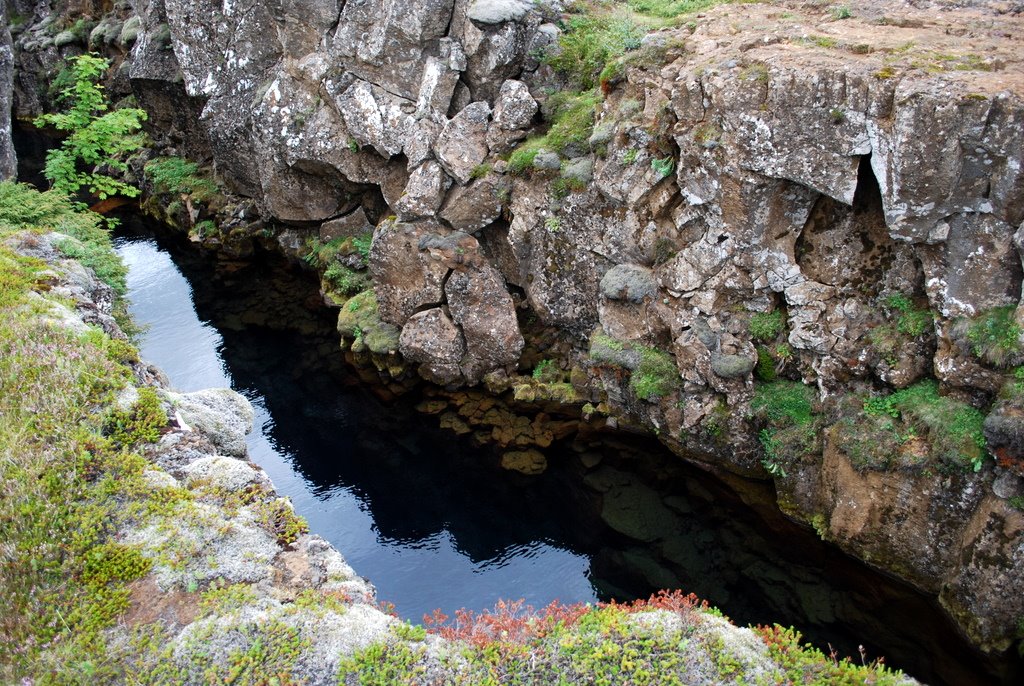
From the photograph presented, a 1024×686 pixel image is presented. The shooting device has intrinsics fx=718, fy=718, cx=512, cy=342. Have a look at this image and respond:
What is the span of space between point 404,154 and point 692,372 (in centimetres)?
1311

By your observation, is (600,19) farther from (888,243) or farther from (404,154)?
(888,243)

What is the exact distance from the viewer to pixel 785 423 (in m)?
16.3

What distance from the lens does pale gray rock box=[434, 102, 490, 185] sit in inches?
842

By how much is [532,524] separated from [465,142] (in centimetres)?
1128

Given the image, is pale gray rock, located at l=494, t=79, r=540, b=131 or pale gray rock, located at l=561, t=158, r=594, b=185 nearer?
pale gray rock, located at l=561, t=158, r=594, b=185

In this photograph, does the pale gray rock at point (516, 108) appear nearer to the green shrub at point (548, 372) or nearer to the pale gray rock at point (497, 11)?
the pale gray rock at point (497, 11)

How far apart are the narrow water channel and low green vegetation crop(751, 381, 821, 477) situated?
1.63 metres

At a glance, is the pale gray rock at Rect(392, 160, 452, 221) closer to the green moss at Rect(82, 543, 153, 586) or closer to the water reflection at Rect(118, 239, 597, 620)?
the water reflection at Rect(118, 239, 597, 620)

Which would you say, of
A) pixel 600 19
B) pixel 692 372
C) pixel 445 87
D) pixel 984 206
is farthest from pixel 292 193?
pixel 984 206

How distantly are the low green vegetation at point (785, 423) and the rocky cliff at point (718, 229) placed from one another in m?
0.05

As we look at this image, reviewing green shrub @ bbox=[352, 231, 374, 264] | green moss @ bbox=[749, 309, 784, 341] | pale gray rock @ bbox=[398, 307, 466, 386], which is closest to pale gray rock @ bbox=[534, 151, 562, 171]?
pale gray rock @ bbox=[398, 307, 466, 386]

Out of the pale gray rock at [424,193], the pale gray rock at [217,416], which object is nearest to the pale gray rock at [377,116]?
the pale gray rock at [424,193]

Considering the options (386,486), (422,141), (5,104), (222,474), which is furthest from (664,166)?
(5,104)

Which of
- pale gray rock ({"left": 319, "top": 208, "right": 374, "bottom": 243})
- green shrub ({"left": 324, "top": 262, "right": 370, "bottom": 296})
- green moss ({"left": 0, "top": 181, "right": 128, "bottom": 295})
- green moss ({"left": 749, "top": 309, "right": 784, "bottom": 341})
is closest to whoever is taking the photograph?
green moss ({"left": 749, "top": 309, "right": 784, "bottom": 341})
